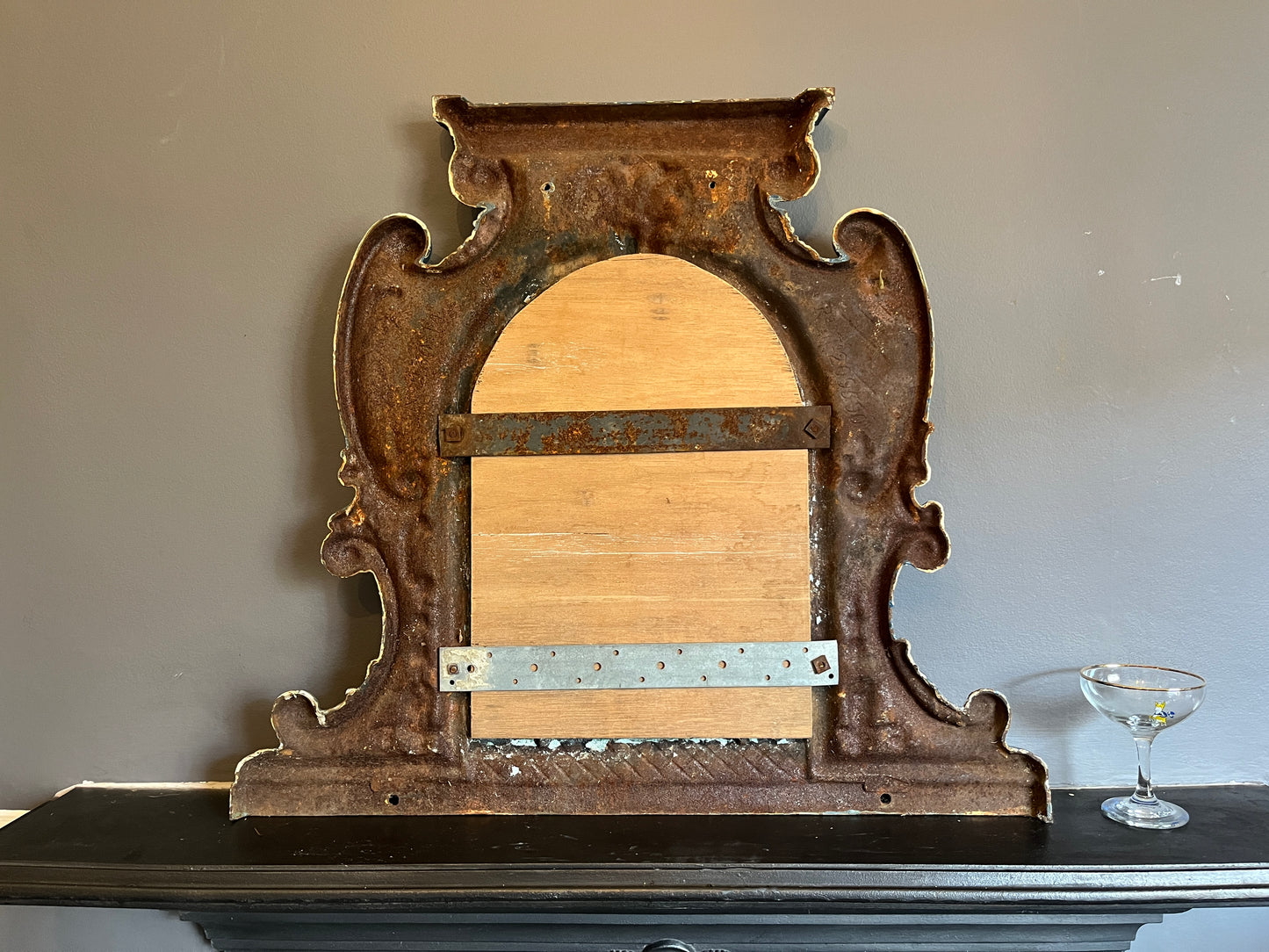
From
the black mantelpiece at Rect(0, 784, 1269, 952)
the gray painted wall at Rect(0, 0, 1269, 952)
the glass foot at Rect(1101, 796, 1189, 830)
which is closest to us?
the black mantelpiece at Rect(0, 784, 1269, 952)

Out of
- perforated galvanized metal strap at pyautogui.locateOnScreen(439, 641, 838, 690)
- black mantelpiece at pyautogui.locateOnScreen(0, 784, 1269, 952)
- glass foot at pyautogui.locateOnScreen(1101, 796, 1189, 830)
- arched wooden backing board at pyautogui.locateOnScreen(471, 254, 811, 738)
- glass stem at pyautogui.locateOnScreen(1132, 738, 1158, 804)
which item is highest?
arched wooden backing board at pyautogui.locateOnScreen(471, 254, 811, 738)

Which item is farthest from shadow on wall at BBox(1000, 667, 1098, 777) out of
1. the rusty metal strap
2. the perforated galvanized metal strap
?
the rusty metal strap

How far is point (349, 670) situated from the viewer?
1.17 meters

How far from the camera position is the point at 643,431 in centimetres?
108

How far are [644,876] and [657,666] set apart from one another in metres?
0.24

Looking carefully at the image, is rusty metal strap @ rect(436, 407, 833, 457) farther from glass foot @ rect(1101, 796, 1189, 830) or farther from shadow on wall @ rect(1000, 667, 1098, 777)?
glass foot @ rect(1101, 796, 1189, 830)

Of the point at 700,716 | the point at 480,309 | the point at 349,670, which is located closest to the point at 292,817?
the point at 349,670

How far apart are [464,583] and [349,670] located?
22 centimetres

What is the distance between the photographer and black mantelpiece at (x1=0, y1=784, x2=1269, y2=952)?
94cm

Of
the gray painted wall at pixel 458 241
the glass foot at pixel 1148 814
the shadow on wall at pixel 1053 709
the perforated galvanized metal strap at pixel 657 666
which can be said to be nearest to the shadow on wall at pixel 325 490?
the gray painted wall at pixel 458 241

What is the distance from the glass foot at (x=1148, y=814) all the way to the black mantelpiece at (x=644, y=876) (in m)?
0.02

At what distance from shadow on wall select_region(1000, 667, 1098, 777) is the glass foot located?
0.09 m

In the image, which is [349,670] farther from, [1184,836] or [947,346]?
[1184,836]

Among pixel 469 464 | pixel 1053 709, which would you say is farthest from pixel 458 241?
pixel 1053 709
